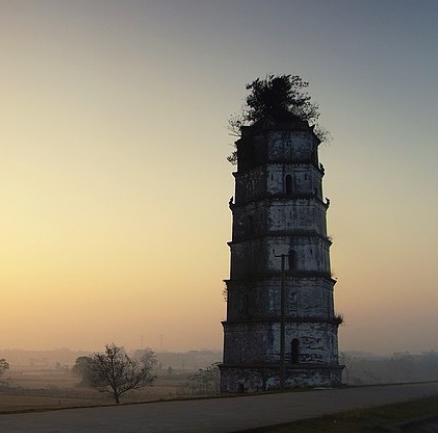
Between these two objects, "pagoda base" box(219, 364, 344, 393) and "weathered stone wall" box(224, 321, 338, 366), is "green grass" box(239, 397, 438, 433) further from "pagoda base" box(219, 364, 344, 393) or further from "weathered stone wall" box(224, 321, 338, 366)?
"weathered stone wall" box(224, 321, 338, 366)

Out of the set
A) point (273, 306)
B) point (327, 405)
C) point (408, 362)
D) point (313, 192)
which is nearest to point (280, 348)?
point (273, 306)

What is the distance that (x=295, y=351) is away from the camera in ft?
111

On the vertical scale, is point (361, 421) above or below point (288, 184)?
below

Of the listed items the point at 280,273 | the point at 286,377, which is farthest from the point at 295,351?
the point at 280,273

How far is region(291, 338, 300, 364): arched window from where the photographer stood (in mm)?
33469

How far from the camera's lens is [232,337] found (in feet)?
116

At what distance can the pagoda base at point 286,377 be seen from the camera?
32562 millimetres

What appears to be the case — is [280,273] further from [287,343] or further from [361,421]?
[361,421]

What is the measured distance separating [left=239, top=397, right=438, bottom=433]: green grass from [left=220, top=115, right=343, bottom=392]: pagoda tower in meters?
13.7

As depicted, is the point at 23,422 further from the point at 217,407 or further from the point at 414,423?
the point at 414,423

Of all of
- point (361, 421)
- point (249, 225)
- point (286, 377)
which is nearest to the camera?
point (361, 421)

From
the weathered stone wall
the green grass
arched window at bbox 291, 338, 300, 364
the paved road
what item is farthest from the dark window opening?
the paved road

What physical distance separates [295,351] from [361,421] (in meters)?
19.8

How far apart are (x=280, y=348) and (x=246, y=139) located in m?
14.8
